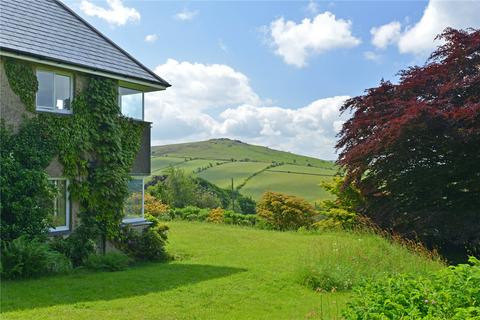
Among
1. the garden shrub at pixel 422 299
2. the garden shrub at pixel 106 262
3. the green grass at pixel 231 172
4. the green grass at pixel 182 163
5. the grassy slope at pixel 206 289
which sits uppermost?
the green grass at pixel 182 163

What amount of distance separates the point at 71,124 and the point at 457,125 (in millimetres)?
12270

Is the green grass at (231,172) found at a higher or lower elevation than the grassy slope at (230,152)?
Result: lower

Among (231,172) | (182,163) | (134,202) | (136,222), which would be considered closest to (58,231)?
(136,222)

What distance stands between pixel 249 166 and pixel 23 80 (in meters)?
58.4

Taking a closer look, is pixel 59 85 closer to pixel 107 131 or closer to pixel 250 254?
pixel 107 131

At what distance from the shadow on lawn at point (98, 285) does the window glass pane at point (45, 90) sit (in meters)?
4.68

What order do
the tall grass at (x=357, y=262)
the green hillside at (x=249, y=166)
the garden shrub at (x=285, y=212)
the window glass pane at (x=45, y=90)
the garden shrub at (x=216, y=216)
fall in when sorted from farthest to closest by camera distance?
the green hillside at (x=249, y=166) → the garden shrub at (x=216, y=216) → the garden shrub at (x=285, y=212) → the window glass pane at (x=45, y=90) → the tall grass at (x=357, y=262)

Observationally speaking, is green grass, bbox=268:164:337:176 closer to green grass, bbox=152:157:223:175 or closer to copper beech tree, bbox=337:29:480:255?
green grass, bbox=152:157:223:175

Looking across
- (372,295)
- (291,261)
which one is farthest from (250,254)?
(372,295)

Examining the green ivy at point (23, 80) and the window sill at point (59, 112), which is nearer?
the green ivy at point (23, 80)

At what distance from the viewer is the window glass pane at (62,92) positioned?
547 inches

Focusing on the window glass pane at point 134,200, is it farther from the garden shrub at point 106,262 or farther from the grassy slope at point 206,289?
the garden shrub at point 106,262

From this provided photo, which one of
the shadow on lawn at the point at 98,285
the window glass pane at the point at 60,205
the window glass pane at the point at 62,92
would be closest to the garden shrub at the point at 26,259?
the shadow on lawn at the point at 98,285

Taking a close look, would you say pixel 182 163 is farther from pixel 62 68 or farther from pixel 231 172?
pixel 62 68
